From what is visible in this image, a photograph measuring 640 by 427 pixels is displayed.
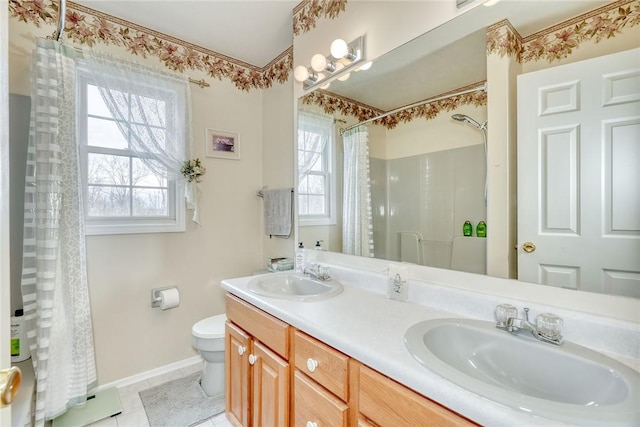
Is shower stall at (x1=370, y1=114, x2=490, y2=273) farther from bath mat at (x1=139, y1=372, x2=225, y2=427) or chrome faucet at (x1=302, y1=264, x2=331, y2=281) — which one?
bath mat at (x1=139, y1=372, x2=225, y2=427)

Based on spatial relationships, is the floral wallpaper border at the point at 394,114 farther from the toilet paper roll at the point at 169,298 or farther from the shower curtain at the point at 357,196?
the toilet paper roll at the point at 169,298

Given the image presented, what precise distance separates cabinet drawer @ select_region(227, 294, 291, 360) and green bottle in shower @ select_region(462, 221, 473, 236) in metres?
0.81

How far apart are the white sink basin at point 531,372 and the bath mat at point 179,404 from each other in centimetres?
158

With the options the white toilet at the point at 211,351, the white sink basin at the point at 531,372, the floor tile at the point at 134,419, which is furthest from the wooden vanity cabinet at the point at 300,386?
the floor tile at the point at 134,419

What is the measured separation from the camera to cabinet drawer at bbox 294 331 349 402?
2.95 feet

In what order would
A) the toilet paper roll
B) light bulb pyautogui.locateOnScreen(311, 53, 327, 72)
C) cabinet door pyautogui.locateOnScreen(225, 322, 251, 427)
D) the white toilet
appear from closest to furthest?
cabinet door pyautogui.locateOnScreen(225, 322, 251, 427), light bulb pyautogui.locateOnScreen(311, 53, 327, 72), the white toilet, the toilet paper roll

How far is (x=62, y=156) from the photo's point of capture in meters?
1.68

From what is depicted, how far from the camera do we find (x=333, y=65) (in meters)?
1.71

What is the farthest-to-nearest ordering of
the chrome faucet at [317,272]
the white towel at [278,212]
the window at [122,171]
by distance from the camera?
the white towel at [278,212] < the window at [122,171] < the chrome faucet at [317,272]

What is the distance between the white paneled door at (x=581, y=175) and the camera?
0.80 meters

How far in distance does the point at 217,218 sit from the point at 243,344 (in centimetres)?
128

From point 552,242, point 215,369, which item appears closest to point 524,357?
point 552,242

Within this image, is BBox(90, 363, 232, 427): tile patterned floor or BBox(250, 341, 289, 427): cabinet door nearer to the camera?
BBox(250, 341, 289, 427): cabinet door


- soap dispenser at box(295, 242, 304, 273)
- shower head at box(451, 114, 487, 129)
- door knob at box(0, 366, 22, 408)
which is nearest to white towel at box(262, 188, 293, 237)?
soap dispenser at box(295, 242, 304, 273)
